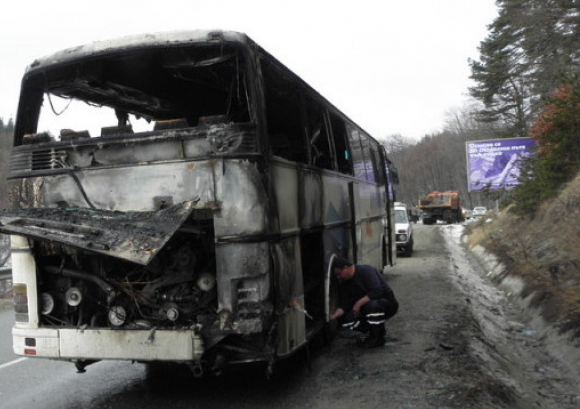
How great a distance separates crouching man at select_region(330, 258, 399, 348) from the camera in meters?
6.86

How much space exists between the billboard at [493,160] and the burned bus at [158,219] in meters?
25.4

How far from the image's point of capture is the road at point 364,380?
527 centimetres

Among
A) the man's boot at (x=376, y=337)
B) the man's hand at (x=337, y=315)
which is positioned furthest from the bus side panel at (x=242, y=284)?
the man's boot at (x=376, y=337)

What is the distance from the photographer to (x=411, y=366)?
6035 millimetres

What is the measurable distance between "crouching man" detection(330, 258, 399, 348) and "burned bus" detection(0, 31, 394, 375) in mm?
1076

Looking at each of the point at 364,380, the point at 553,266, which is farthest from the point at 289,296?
the point at 553,266

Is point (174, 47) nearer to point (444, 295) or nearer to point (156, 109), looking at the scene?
point (156, 109)

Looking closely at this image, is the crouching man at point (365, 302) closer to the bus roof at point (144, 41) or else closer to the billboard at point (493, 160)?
the bus roof at point (144, 41)

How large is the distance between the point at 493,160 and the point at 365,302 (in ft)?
82.5

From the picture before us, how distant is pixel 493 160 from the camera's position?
29.7m

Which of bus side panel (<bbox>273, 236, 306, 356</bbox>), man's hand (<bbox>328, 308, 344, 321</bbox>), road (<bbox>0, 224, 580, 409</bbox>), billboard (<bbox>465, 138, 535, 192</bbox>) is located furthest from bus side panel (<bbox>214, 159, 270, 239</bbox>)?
billboard (<bbox>465, 138, 535, 192</bbox>)

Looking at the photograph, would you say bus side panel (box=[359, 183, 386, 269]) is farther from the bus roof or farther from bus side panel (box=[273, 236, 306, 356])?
the bus roof

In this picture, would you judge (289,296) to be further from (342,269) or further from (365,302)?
(365,302)

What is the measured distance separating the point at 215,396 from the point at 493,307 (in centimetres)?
769
